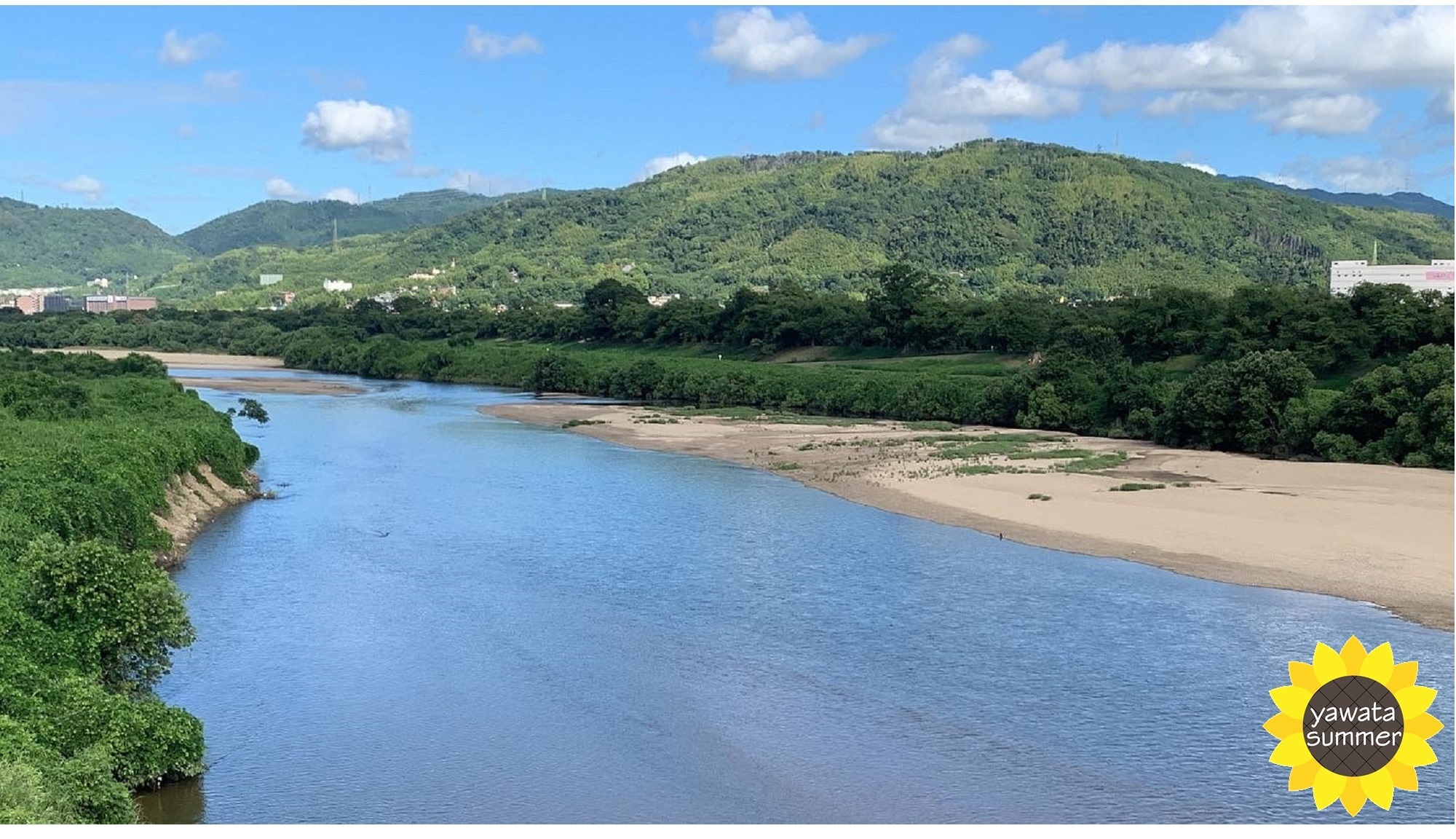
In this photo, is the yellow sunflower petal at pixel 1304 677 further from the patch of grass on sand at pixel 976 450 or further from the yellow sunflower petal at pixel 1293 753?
the patch of grass on sand at pixel 976 450

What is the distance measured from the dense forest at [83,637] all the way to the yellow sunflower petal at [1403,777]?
14.4 m

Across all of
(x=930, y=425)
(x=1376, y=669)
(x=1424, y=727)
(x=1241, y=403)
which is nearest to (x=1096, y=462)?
(x=1241, y=403)

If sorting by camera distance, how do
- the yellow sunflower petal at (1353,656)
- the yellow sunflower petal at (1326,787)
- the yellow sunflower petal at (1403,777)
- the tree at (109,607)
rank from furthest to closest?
the tree at (109,607), the yellow sunflower petal at (1403,777), the yellow sunflower petal at (1326,787), the yellow sunflower petal at (1353,656)

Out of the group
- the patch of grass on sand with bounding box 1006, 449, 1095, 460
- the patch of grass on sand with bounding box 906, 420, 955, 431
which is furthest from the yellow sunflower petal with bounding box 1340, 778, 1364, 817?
the patch of grass on sand with bounding box 906, 420, 955, 431

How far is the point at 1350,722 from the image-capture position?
49.7 ft

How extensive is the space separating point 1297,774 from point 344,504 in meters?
32.1

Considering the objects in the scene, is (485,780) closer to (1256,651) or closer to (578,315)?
(1256,651)

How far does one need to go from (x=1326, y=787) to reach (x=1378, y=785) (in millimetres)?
650

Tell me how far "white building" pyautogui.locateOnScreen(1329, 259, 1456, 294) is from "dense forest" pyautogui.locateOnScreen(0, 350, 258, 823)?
107592 millimetres

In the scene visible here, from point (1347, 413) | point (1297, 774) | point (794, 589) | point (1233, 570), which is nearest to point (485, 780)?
point (1297, 774)

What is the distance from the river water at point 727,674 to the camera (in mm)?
19141

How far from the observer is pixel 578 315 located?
125 m

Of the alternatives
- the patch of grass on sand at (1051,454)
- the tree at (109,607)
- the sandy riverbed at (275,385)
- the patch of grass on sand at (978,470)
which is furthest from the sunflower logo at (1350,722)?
the sandy riverbed at (275,385)

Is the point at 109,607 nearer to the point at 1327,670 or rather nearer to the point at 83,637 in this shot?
the point at 83,637
